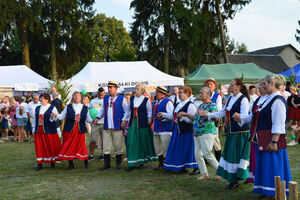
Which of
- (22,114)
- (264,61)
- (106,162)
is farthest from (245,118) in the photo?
(264,61)

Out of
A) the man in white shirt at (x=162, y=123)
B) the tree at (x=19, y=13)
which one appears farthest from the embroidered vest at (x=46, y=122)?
the tree at (x=19, y=13)

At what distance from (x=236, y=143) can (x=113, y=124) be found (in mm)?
2950

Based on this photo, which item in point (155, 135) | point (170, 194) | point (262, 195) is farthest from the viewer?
point (155, 135)

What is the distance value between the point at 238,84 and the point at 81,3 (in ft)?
75.1

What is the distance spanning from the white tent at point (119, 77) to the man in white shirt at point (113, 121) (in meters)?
8.33

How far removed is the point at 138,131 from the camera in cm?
738

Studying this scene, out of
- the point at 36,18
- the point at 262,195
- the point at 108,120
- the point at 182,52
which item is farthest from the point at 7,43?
the point at 262,195

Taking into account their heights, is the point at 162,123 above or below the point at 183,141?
above

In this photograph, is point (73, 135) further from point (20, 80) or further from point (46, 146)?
point (20, 80)

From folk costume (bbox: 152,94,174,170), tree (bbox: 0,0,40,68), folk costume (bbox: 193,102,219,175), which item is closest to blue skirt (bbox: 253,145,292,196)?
folk costume (bbox: 193,102,219,175)

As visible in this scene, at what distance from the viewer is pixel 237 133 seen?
212 inches

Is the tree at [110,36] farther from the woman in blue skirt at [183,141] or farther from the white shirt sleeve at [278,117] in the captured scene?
the white shirt sleeve at [278,117]

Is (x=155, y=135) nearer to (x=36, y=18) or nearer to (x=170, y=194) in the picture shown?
(x=170, y=194)

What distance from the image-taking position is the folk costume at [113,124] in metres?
7.49
